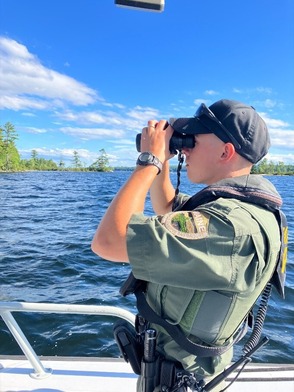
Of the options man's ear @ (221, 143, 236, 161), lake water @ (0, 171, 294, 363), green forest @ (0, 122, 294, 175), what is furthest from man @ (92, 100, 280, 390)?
green forest @ (0, 122, 294, 175)

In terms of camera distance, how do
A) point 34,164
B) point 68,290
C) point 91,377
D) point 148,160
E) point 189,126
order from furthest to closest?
1. point 34,164
2. point 68,290
3. point 91,377
4. point 189,126
5. point 148,160

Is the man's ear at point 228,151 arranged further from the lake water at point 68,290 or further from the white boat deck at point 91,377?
the lake water at point 68,290

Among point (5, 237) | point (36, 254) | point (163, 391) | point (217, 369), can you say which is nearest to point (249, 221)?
A: point (217, 369)

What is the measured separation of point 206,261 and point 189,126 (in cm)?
62

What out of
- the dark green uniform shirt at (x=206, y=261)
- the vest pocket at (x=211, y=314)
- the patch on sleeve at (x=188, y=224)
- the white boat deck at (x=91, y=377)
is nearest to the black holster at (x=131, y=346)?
the dark green uniform shirt at (x=206, y=261)

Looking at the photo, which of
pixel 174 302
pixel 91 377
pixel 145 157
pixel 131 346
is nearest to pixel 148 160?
pixel 145 157

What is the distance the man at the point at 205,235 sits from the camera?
1.20m

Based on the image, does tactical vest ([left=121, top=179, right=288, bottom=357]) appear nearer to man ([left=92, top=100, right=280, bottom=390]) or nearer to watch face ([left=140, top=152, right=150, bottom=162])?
man ([left=92, top=100, right=280, bottom=390])

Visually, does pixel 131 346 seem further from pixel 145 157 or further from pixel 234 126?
pixel 234 126

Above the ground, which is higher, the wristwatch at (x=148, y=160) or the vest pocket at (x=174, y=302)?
the wristwatch at (x=148, y=160)

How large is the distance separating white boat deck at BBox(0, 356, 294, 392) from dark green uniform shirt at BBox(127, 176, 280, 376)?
4.47ft

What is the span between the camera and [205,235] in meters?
1.21

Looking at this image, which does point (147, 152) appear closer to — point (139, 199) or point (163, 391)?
point (139, 199)

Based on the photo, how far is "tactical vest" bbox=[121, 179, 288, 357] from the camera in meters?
1.29
